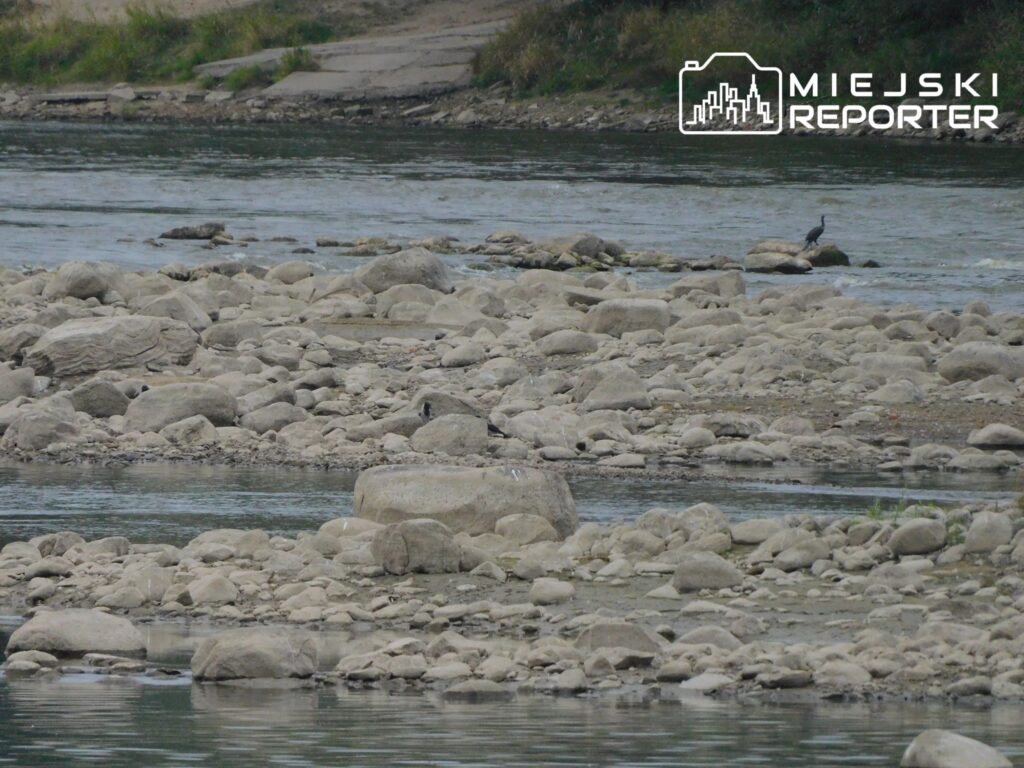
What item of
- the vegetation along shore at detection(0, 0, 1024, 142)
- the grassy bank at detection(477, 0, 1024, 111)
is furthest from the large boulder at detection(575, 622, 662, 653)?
the grassy bank at detection(477, 0, 1024, 111)

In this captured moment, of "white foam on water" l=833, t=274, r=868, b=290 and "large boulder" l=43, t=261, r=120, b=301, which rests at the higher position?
"large boulder" l=43, t=261, r=120, b=301

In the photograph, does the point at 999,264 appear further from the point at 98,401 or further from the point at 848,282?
the point at 98,401

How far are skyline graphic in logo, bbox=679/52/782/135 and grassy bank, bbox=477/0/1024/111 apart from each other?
342mm

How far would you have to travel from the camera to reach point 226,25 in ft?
204

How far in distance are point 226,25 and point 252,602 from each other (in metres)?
54.7

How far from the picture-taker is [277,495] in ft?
39.6

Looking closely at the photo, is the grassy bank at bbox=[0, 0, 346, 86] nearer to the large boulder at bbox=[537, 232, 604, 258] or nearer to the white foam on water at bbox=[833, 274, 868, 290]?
the large boulder at bbox=[537, 232, 604, 258]

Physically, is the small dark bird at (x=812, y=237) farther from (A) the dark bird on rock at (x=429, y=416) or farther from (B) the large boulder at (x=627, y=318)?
(A) the dark bird on rock at (x=429, y=416)

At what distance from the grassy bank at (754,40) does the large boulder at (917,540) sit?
38.0 metres

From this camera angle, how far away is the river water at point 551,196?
26.7 m

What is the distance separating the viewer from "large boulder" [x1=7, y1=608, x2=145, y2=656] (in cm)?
826

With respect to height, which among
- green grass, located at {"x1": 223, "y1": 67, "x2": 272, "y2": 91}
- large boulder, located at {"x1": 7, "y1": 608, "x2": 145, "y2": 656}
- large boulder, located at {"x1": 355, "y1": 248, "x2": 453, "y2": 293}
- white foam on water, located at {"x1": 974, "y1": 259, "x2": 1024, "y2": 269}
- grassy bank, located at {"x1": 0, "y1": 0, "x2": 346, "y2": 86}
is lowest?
white foam on water, located at {"x1": 974, "y1": 259, "x2": 1024, "y2": 269}

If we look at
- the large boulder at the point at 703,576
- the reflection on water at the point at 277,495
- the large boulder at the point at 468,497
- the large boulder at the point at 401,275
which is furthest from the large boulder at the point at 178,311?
the large boulder at the point at 703,576

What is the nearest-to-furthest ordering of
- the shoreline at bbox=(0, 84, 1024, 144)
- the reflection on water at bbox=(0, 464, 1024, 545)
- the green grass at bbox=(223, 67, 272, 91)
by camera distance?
the reflection on water at bbox=(0, 464, 1024, 545) < the shoreline at bbox=(0, 84, 1024, 144) < the green grass at bbox=(223, 67, 272, 91)
